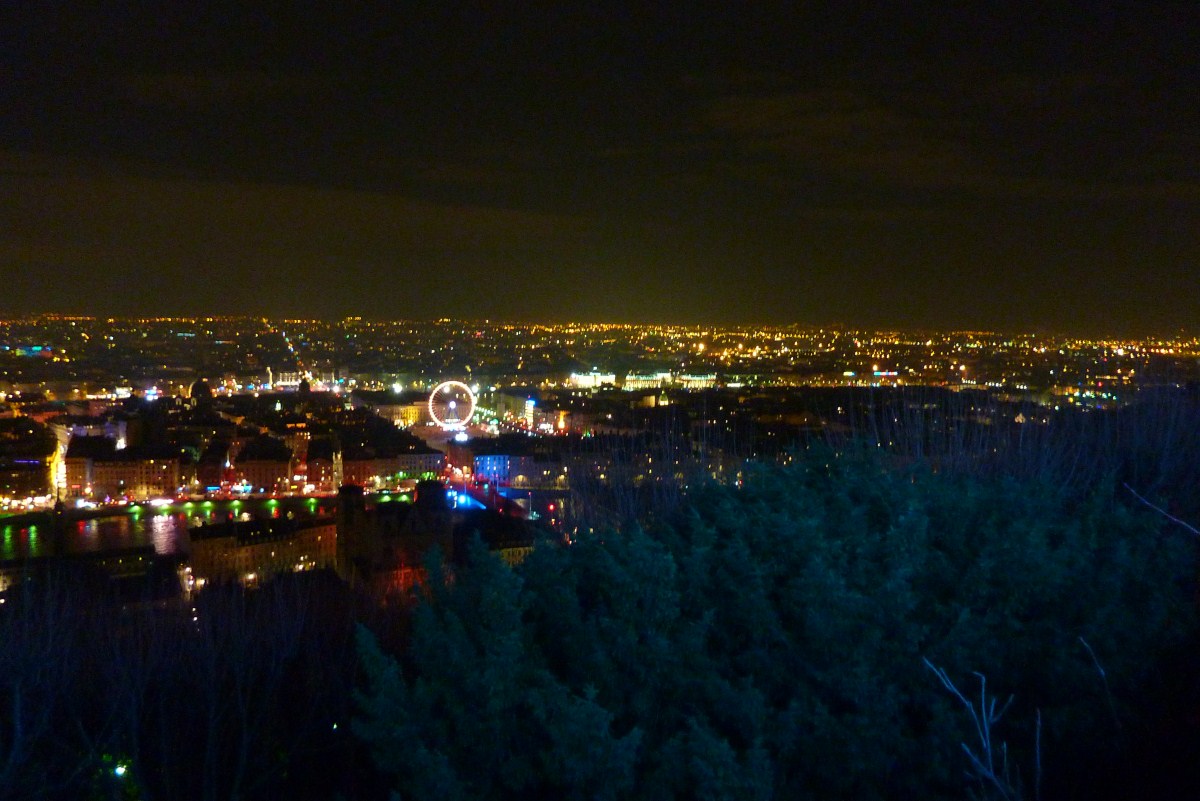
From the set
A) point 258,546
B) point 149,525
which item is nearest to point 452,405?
point 149,525

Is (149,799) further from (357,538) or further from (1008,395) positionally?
(357,538)

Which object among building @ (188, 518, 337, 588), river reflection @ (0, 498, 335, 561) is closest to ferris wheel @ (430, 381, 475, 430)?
river reflection @ (0, 498, 335, 561)

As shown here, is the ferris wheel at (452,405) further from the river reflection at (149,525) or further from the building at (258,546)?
the building at (258,546)

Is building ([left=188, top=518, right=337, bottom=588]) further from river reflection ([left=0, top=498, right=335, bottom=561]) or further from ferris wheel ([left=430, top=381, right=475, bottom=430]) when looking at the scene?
ferris wheel ([left=430, top=381, right=475, bottom=430])

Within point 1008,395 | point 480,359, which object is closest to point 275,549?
point 1008,395

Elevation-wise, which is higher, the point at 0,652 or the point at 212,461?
the point at 0,652

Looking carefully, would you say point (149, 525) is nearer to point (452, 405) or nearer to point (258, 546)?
point (258, 546)

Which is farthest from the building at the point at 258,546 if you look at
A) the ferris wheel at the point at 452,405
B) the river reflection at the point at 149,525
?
the ferris wheel at the point at 452,405
